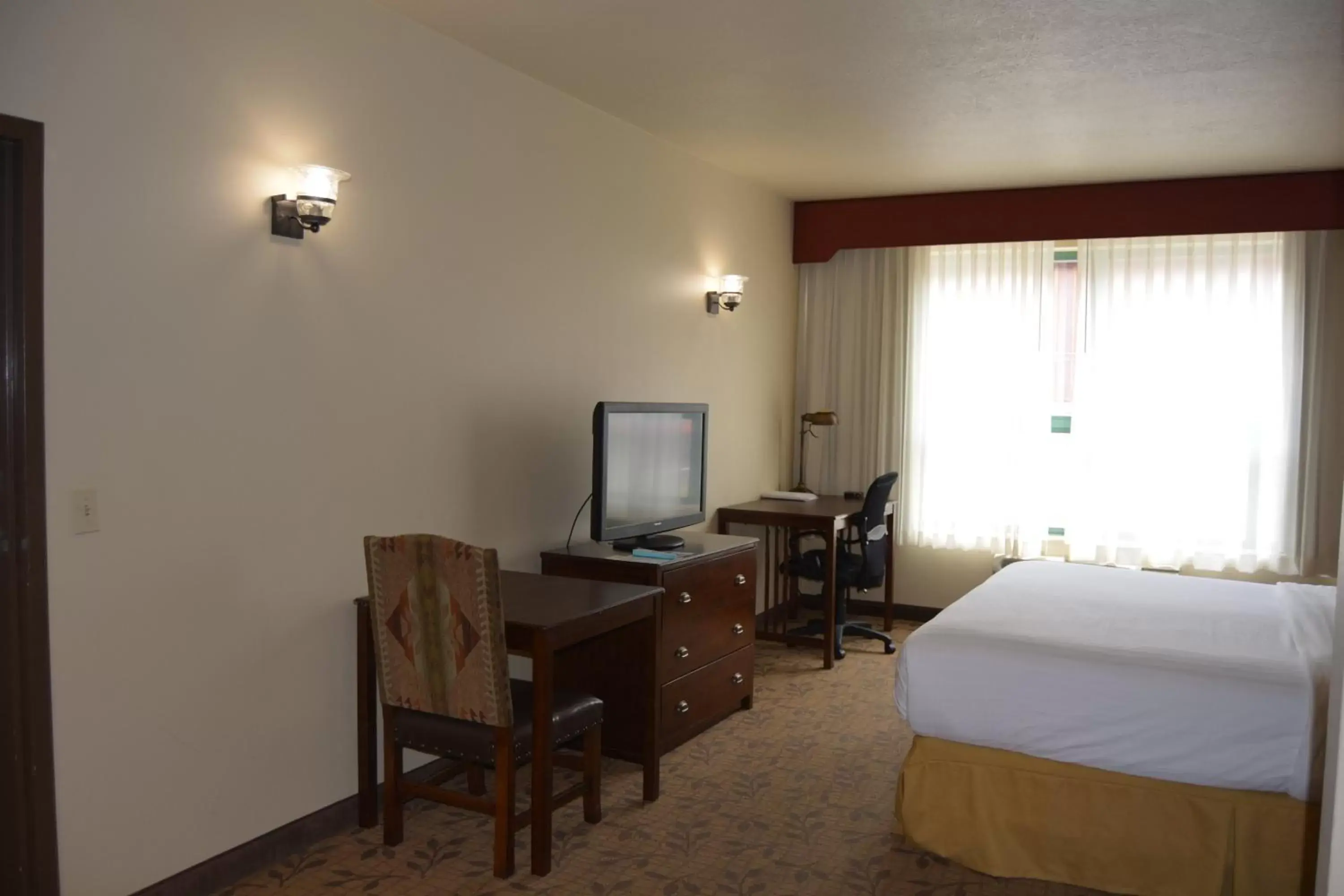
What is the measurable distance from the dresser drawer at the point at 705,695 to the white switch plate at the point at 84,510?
6.86ft

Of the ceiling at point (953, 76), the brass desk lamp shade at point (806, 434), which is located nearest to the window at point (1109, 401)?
the brass desk lamp shade at point (806, 434)

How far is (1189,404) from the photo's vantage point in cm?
564

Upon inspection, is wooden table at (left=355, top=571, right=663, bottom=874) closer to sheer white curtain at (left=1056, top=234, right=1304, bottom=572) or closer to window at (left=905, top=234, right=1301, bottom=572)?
window at (left=905, top=234, right=1301, bottom=572)

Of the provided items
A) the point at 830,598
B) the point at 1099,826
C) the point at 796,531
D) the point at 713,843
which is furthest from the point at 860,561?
the point at 1099,826

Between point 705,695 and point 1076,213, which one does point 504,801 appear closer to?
point 705,695

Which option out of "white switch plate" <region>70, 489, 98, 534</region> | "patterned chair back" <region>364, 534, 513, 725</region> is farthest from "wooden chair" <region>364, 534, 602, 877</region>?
"white switch plate" <region>70, 489, 98, 534</region>

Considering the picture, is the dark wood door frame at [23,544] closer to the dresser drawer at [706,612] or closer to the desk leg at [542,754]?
the desk leg at [542,754]

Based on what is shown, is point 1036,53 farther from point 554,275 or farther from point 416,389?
point 416,389

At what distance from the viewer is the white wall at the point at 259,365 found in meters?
2.48

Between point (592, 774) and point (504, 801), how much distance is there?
0.47 meters

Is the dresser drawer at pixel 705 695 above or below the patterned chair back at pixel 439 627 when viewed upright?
below

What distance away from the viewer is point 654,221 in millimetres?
4867

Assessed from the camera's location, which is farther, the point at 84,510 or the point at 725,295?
the point at 725,295

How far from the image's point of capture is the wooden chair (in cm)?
278
